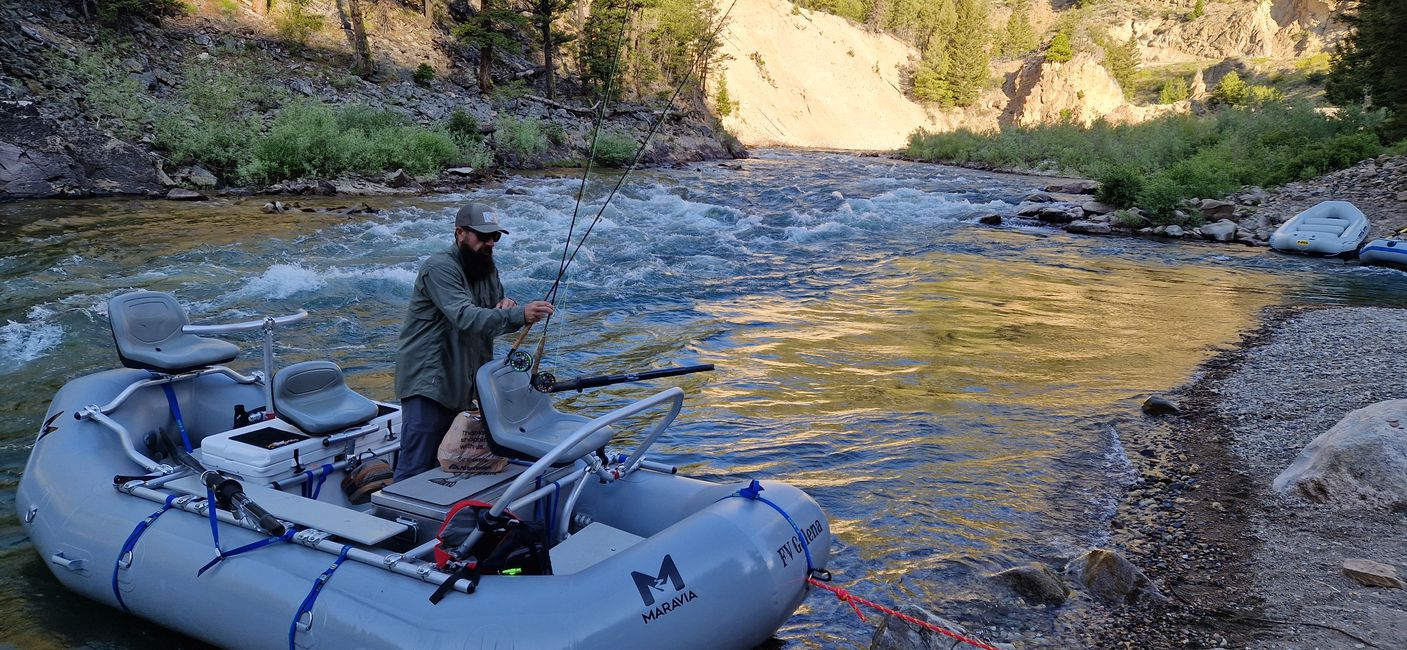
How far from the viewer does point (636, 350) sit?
1030 centimetres

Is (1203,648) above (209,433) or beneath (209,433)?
beneath

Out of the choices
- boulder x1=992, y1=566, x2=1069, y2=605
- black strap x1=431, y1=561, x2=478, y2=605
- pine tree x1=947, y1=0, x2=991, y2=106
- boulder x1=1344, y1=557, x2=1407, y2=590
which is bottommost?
boulder x1=992, y1=566, x2=1069, y2=605

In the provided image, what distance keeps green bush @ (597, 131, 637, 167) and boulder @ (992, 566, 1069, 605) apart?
99.0 ft

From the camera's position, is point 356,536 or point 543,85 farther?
point 543,85

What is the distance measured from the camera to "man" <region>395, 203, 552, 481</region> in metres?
4.66

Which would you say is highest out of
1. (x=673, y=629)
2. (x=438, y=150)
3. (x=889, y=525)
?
(x=438, y=150)

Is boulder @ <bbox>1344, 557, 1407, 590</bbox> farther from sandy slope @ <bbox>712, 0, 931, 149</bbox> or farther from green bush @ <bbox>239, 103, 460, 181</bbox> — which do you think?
sandy slope @ <bbox>712, 0, 931, 149</bbox>

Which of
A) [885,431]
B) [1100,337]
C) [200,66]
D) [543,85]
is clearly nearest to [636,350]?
[885,431]

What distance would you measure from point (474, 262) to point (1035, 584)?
368 cm

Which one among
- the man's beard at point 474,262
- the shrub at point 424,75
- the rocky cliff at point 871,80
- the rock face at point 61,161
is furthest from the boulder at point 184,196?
the rocky cliff at point 871,80

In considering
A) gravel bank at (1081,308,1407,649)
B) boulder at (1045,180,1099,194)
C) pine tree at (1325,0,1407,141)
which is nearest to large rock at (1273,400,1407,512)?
gravel bank at (1081,308,1407,649)

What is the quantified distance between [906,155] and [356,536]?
55442mm

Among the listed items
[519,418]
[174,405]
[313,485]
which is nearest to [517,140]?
[174,405]

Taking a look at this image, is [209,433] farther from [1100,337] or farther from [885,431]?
[1100,337]
